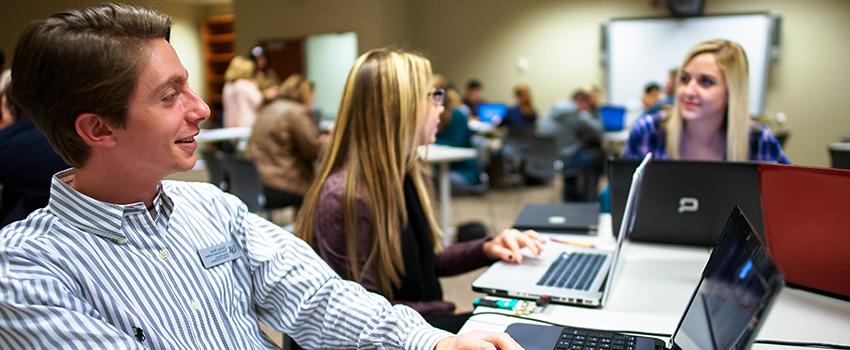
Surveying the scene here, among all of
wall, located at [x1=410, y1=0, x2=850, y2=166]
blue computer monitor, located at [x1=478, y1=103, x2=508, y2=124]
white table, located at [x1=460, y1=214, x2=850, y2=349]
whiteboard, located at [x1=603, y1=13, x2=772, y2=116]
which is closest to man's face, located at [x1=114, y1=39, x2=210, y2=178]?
white table, located at [x1=460, y1=214, x2=850, y2=349]

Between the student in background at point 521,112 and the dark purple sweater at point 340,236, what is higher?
the dark purple sweater at point 340,236

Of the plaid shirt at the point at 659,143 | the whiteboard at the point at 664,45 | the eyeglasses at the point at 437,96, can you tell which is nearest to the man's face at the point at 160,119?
the eyeglasses at the point at 437,96

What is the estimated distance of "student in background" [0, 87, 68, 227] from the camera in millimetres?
2305

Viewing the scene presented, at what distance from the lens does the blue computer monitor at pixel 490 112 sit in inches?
340

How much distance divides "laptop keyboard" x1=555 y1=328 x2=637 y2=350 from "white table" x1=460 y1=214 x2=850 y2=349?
105 millimetres

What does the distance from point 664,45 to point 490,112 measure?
236 centimetres

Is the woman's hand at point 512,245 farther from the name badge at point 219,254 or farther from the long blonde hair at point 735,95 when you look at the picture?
the long blonde hair at point 735,95

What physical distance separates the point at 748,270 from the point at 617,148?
6867 mm

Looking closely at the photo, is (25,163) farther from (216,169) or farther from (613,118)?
(613,118)

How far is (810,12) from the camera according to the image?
25.6 feet

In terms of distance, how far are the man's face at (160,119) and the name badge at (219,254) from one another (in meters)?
0.18

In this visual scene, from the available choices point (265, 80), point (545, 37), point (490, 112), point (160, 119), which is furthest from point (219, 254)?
point (545, 37)

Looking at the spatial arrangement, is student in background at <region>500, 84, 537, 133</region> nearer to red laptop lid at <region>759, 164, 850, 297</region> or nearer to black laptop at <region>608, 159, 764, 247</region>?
black laptop at <region>608, 159, 764, 247</region>

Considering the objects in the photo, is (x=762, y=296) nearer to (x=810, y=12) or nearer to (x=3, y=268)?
(x=3, y=268)
